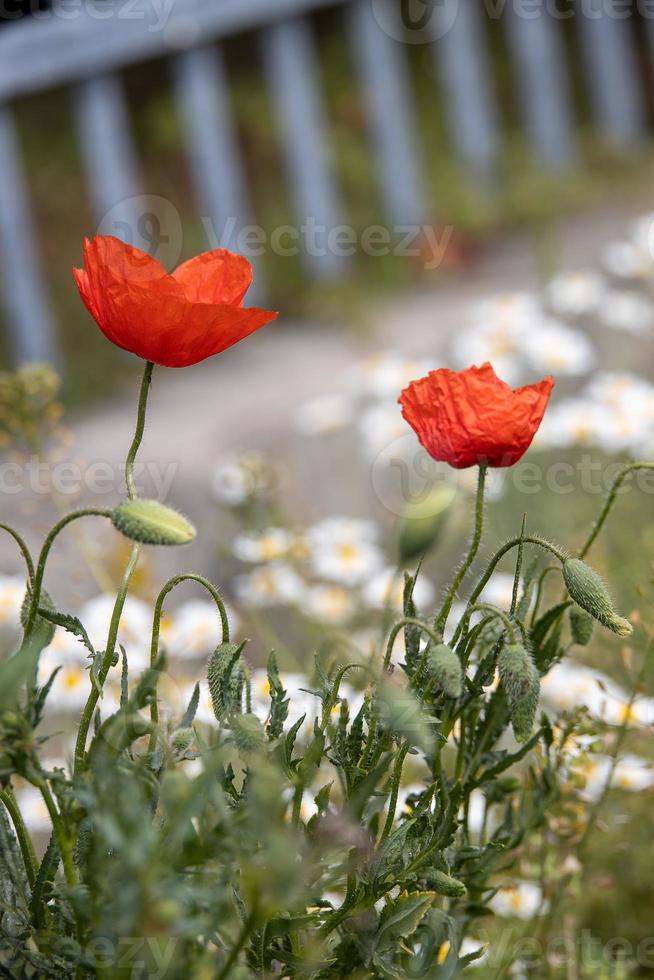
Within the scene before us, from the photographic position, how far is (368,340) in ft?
10.6

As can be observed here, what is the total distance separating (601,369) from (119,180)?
1.32 metres

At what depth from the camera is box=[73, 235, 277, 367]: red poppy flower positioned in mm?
907

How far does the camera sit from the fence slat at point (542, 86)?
4.10m

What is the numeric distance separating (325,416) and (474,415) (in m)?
1.76

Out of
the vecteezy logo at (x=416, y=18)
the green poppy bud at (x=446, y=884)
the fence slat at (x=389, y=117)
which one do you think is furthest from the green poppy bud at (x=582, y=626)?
the vecteezy logo at (x=416, y=18)

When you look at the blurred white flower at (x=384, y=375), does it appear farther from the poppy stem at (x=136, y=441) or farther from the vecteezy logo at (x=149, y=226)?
the poppy stem at (x=136, y=441)

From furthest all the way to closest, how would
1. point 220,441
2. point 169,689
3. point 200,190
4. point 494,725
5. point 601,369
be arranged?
point 200,190
point 601,369
point 220,441
point 169,689
point 494,725

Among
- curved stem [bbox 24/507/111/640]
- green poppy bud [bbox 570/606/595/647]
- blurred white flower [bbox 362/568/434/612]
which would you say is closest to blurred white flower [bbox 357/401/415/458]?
blurred white flower [bbox 362/568/434/612]

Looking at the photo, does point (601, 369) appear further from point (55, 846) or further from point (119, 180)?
point (55, 846)

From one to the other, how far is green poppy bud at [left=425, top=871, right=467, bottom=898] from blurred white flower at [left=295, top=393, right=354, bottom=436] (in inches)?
69.2

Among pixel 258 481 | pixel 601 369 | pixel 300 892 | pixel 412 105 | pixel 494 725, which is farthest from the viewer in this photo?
pixel 412 105

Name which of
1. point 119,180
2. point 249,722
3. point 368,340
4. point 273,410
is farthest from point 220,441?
point 249,722

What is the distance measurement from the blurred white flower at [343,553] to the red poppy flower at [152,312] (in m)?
1.24

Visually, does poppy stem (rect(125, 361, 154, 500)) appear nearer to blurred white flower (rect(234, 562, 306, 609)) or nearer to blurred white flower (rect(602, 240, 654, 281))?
blurred white flower (rect(234, 562, 306, 609))
